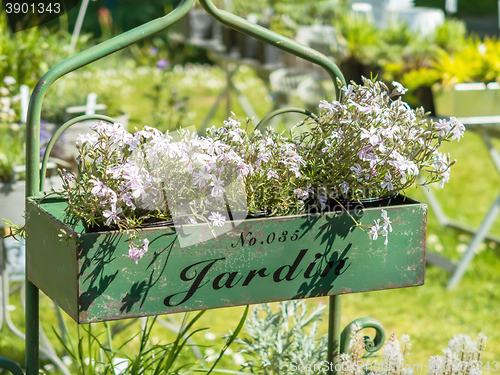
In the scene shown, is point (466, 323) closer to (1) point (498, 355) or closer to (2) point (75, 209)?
(1) point (498, 355)

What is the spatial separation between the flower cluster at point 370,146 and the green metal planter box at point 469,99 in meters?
1.49

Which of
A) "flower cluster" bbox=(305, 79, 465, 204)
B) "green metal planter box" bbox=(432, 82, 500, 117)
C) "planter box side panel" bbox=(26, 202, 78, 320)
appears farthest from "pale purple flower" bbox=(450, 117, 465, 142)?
"green metal planter box" bbox=(432, 82, 500, 117)

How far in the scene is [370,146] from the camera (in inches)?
41.7

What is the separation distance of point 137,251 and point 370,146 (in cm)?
47

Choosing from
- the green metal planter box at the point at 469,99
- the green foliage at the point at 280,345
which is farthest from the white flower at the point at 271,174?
the green metal planter box at the point at 469,99

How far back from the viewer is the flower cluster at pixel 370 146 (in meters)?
1.07

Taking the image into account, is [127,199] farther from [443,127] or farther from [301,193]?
[443,127]

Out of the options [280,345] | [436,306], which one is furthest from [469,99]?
[280,345]

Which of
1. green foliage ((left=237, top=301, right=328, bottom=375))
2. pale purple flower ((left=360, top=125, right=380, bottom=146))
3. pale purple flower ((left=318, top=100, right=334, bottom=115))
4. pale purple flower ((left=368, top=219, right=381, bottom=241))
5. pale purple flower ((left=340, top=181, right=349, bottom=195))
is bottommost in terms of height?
green foliage ((left=237, top=301, right=328, bottom=375))

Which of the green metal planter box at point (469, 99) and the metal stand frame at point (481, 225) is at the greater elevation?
the green metal planter box at point (469, 99)

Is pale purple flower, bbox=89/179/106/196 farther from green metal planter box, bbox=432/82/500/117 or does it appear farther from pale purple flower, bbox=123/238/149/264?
green metal planter box, bbox=432/82/500/117

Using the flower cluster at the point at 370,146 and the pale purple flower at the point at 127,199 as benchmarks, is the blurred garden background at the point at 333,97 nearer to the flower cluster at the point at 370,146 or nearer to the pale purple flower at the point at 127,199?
the flower cluster at the point at 370,146

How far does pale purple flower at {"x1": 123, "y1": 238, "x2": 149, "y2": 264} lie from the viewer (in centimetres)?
94

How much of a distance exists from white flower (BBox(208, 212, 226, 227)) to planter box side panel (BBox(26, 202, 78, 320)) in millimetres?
234
